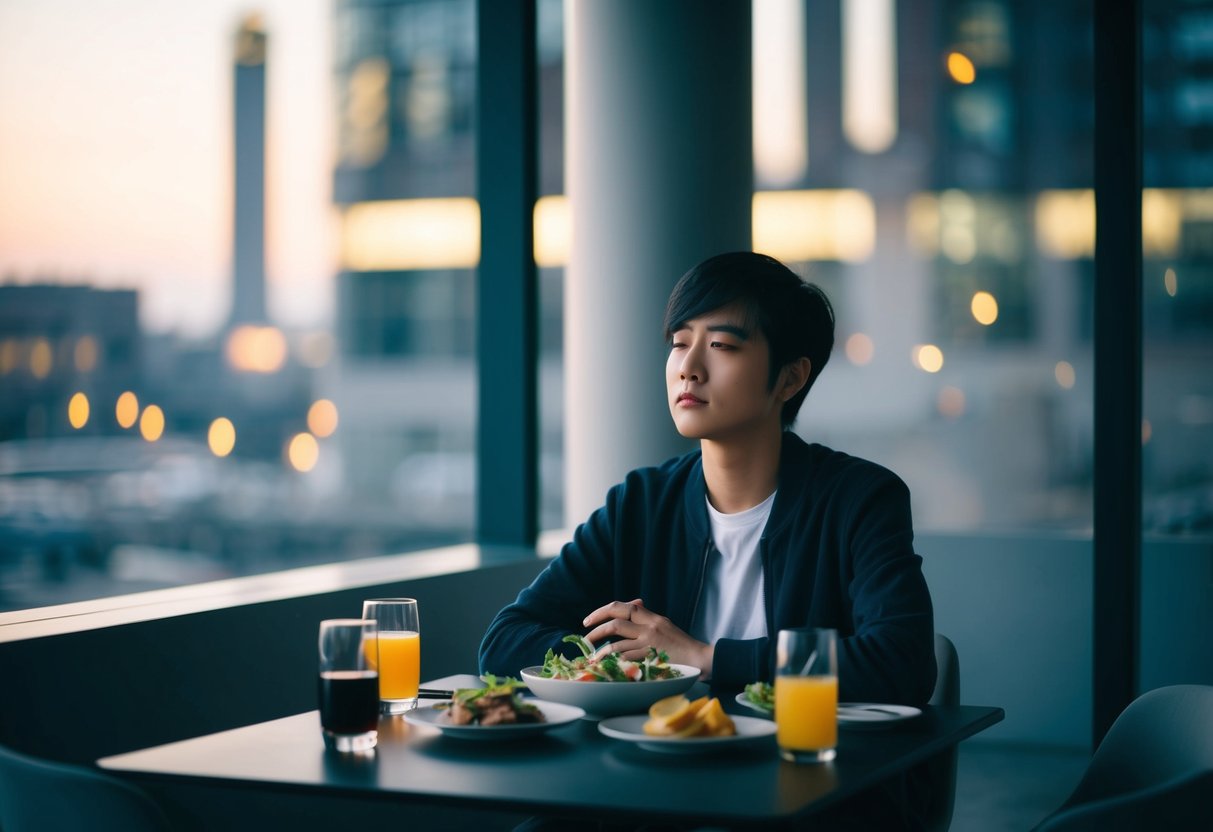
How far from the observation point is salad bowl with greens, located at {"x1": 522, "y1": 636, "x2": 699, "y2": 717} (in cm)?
139

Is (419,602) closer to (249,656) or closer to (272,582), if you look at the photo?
(272,582)

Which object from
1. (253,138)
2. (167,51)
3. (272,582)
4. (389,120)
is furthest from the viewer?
(389,120)

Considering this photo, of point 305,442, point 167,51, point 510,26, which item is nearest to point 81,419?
point 305,442

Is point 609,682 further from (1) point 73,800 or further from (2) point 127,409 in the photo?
(2) point 127,409

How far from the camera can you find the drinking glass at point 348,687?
124 centimetres

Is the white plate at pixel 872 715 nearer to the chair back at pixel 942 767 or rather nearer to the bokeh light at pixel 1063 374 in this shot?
the chair back at pixel 942 767

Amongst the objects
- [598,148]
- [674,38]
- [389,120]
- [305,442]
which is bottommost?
[305,442]

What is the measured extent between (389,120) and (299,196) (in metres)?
5.46

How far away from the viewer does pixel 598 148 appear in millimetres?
3076

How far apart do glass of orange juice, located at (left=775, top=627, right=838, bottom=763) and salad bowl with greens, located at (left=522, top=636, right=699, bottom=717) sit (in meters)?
0.23

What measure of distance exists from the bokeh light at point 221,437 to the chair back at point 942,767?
39.3 m

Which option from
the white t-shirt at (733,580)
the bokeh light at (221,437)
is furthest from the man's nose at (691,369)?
the bokeh light at (221,437)

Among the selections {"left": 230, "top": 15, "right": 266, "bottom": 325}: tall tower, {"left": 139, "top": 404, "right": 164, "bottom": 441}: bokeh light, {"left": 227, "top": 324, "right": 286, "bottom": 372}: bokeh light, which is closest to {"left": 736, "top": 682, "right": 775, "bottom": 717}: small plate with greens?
{"left": 230, "top": 15, "right": 266, "bottom": 325}: tall tower

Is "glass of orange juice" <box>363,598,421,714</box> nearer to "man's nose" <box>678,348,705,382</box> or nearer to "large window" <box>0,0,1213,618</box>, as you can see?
"man's nose" <box>678,348,705,382</box>
